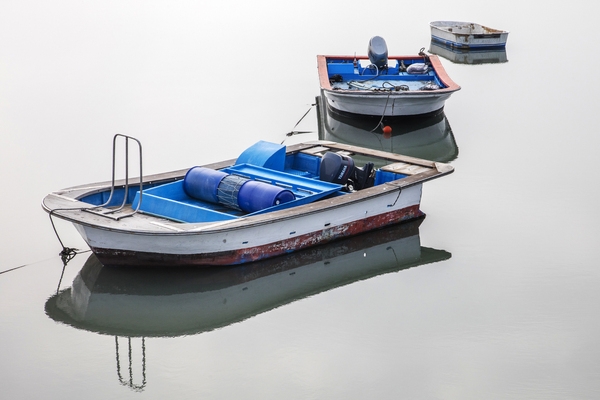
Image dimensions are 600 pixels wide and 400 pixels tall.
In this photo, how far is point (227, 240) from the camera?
9242 mm

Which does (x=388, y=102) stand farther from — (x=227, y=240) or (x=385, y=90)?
(x=227, y=240)

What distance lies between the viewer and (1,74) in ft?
64.2

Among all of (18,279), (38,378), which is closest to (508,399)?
(38,378)

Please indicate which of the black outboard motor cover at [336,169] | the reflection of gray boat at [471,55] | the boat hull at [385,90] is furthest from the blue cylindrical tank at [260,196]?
the reflection of gray boat at [471,55]

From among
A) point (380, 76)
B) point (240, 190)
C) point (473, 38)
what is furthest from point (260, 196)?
point (473, 38)

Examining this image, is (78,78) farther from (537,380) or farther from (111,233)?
(537,380)

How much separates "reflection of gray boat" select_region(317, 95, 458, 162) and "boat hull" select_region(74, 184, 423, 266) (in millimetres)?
5080

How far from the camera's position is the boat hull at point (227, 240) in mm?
9023

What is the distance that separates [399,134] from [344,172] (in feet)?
18.1

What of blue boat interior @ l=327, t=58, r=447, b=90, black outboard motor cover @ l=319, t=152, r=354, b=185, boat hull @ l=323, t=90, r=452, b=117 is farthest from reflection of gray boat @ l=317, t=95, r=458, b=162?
black outboard motor cover @ l=319, t=152, r=354, b=185

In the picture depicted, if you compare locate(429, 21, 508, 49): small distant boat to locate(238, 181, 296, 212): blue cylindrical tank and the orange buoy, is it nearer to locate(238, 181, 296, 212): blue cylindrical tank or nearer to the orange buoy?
the orange buoy

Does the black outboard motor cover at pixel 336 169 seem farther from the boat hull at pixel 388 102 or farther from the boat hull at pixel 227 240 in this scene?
the boat hull at pixel 388 102

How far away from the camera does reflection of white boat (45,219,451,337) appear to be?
8.69 meters

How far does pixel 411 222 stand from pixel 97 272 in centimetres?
429
